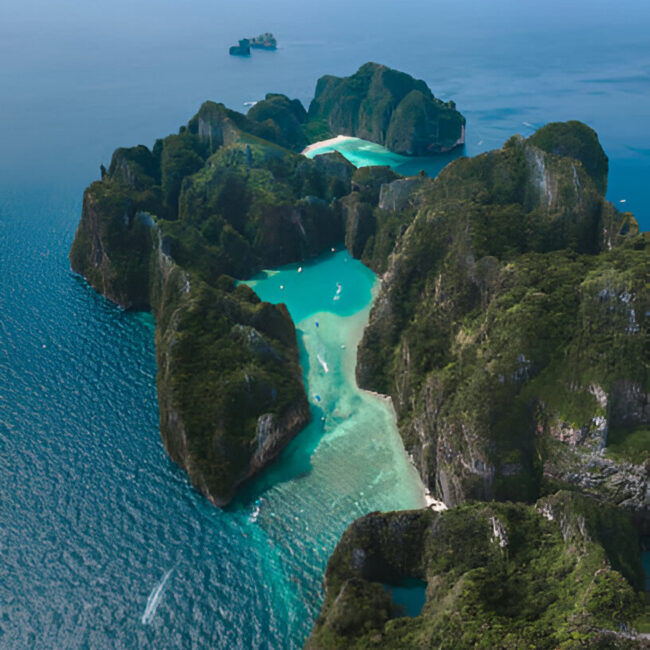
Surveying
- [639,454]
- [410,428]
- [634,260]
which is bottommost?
[410,428]

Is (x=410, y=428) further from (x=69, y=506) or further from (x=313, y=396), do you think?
(x=69, y=506)

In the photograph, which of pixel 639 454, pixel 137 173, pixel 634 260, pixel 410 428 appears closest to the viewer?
pixel 639 454

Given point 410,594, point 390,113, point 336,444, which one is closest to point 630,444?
point 410,594

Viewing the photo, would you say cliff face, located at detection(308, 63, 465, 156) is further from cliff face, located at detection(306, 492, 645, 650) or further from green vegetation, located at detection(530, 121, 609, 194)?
cliff face, located at detection(306, 492, 645, 650)

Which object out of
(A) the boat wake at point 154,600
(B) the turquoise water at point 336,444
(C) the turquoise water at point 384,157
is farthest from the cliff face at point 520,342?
(C) the turquoise water at point 384,157

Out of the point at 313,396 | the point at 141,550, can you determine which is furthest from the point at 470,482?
the point at 141,550

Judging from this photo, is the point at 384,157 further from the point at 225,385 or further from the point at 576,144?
the point at 225,385
